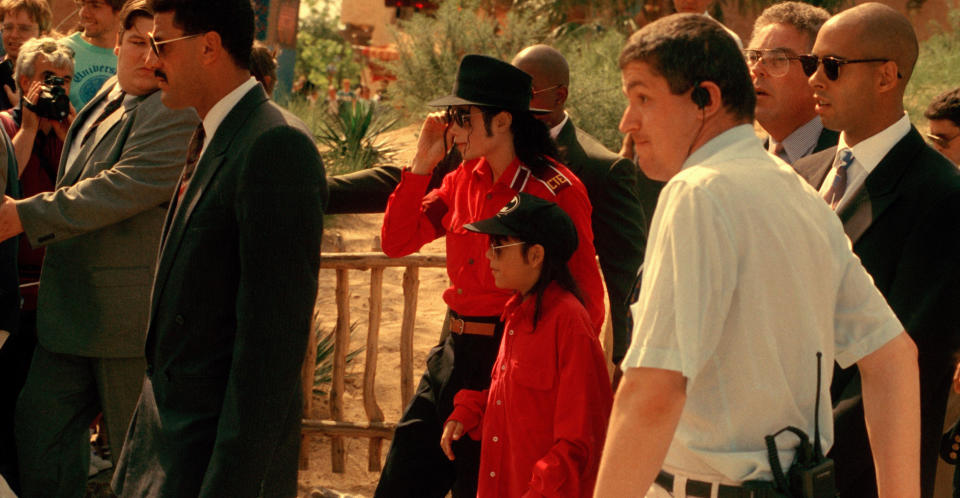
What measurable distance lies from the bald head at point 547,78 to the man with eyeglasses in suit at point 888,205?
1.84 meters

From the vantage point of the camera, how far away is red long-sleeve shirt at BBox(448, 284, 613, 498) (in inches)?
130

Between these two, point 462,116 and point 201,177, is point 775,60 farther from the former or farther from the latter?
point 201,177

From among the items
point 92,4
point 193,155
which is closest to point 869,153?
point 193,155

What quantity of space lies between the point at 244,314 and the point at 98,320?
1.58m

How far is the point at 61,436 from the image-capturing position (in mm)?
4070

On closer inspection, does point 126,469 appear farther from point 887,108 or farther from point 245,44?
point 887,108

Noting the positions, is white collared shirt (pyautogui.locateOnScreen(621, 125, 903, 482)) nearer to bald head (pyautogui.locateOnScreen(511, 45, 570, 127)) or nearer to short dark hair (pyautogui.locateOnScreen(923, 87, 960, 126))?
bald head (pyautogui.locateOnScreen(511, 45, 570, 127))

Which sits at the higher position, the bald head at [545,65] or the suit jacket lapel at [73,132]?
the bald head at [545,65]

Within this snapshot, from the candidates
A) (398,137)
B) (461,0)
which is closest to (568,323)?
(398,137)

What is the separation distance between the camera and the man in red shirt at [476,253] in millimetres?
3775

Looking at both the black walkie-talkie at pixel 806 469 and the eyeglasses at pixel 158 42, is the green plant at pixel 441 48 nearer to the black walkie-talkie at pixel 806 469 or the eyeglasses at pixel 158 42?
the eyeglasses at pixel 158 42

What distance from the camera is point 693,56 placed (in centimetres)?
201

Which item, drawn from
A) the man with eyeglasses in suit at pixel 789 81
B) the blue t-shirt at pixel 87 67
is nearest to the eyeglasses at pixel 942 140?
the man with eyeglasses in suit at pixel 789 81

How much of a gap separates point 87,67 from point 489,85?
3176 mm
